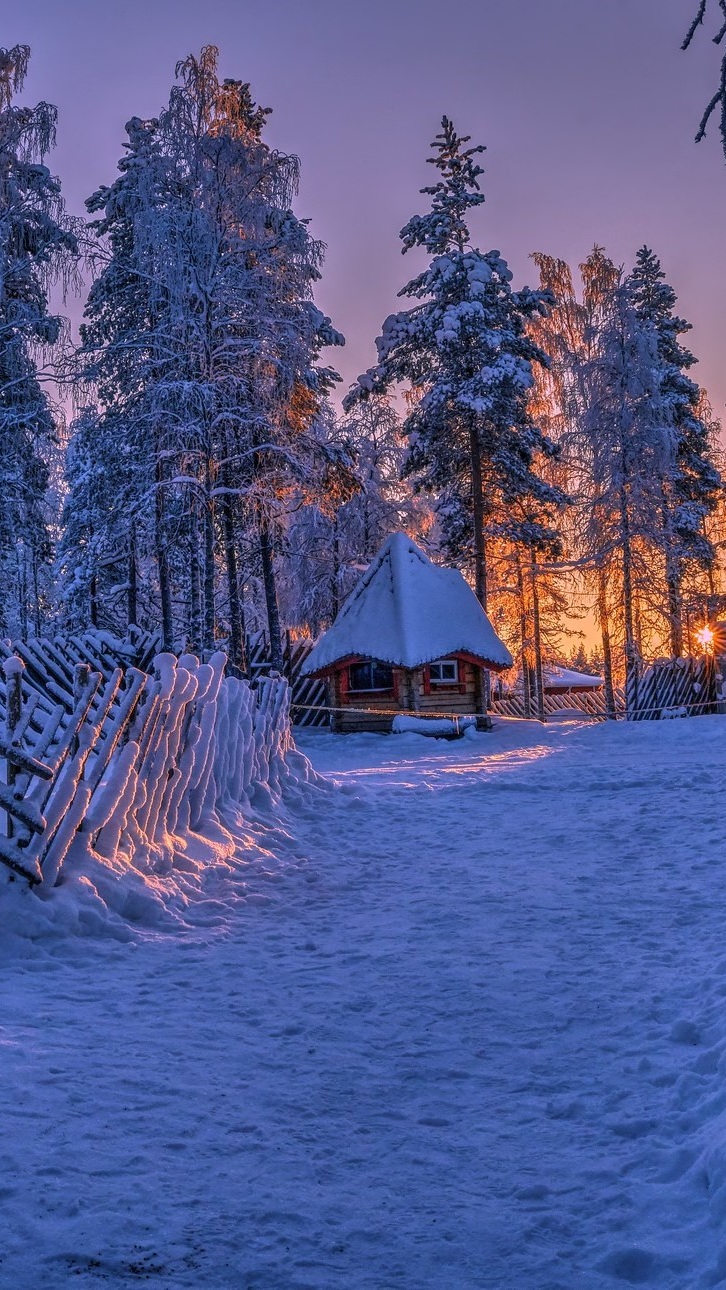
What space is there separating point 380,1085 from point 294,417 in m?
20.0

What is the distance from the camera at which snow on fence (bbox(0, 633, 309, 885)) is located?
5215 mm

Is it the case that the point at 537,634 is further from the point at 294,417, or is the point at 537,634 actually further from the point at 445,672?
the point at 294,417

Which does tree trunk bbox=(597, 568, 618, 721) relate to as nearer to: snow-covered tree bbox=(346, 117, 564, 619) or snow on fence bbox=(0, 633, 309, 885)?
snow-covered tree bbox=(346, 117, 564, 619)

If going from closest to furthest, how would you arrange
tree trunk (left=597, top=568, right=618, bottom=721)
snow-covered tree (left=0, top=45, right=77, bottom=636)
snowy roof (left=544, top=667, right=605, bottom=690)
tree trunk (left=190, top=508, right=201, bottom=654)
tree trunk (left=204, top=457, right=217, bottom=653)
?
snow-covered tree (left=0, top=45, right=77, bottom=636)
tree trunk (left=204, top=457, right=217, bottom=653)
tree trunk (left=190, top=508, right=201, bottom=654)
tree trunk (left=597, top=568, right=618, bottom=721)
snowy roof (left=544, top=667, right=605, bottom=690)

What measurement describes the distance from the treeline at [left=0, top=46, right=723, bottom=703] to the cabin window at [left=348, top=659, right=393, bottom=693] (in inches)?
84.4

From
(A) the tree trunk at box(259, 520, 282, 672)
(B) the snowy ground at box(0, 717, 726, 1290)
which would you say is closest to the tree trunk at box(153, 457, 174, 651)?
(A) the tree trunk at box(259, 520, 282, 672)

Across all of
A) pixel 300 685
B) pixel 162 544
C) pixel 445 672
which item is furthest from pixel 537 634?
pixel 162 544

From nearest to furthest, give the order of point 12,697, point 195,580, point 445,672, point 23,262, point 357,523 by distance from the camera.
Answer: point 12,697, point 23,262, point 195,580, point 445,672, point 357,523

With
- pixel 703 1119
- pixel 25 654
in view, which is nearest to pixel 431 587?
pixel 25 654

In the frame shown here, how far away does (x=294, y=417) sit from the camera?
22062 millimetres

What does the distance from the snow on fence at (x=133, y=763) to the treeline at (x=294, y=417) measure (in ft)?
27.4

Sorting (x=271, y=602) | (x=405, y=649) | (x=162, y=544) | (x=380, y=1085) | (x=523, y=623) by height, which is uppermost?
(x=162, y=544)

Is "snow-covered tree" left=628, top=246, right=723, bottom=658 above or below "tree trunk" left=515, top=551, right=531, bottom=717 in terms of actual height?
above

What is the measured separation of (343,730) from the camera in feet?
76.9
